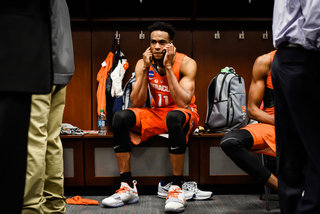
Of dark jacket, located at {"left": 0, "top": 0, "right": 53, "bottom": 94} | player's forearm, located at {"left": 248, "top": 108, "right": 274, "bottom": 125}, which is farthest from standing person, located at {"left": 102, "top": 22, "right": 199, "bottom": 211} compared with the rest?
dark jacket, located at {"left": 0, "top": 0, "right": 53, "bottom": 94}

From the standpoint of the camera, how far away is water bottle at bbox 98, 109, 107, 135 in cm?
247

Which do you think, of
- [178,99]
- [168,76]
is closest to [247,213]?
[178,99]

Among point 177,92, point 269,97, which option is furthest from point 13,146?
point 269,97

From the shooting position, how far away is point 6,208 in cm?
82

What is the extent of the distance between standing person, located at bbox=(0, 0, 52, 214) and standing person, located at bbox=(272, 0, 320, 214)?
0.83m

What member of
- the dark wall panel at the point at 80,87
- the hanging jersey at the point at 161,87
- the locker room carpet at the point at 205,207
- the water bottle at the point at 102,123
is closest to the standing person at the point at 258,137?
the locker room carpet at the point at 205,207

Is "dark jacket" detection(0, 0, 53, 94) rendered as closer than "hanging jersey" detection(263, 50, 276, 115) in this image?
Yes

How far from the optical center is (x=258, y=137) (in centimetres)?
171

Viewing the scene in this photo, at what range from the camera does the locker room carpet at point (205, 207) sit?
5.79 ft

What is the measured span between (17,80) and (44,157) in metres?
0.41

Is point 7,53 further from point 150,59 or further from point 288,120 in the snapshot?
point 150,59

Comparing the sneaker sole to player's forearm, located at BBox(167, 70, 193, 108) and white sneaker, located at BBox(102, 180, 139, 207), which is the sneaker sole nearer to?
white sneaker, located at BBox(102, 180, 139, 207)

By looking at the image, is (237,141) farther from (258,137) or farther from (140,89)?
(140,89)

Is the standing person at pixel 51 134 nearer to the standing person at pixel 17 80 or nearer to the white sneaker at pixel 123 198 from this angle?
the standing person at pixel 17 80
